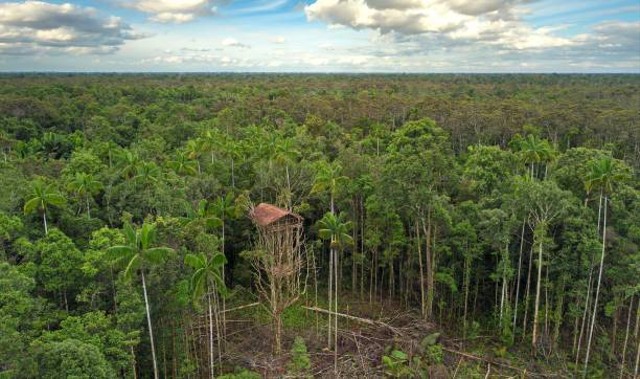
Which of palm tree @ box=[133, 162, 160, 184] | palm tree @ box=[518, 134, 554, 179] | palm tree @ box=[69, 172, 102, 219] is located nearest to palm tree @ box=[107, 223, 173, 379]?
palm tree @ box=[69, 172, 102, 219]

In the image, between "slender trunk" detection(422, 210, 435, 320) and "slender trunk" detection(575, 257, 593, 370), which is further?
"slender trunk" detection(422, 210, 435, 320)

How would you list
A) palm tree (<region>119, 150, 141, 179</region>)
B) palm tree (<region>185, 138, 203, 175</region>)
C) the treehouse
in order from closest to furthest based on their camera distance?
1. the treehouse
2. palm tree (<region>119, 150, 141, 179</region>)
3. palm tree (<region>185, 138, 203, 175</region>)

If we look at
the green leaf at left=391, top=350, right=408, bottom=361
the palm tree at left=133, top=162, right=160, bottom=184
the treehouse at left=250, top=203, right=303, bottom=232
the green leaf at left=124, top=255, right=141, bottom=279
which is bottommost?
the green leaf at left=391, top=350, right=408, bottom=361

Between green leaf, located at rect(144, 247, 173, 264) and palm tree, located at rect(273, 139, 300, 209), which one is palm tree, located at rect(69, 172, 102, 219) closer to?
green leaf, located at rect(144, 247, 173, 264)

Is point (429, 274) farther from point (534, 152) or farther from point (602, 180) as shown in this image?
point (534, 152)

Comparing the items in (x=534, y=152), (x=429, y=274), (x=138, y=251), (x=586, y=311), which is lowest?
(x=586, y=311)

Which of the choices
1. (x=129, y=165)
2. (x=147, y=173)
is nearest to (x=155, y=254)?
(x=147, y=173)

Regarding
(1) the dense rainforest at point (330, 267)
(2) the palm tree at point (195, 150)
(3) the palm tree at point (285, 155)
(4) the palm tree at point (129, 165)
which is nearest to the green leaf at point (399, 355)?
(1) the dense rainforest at point (330, 267)
